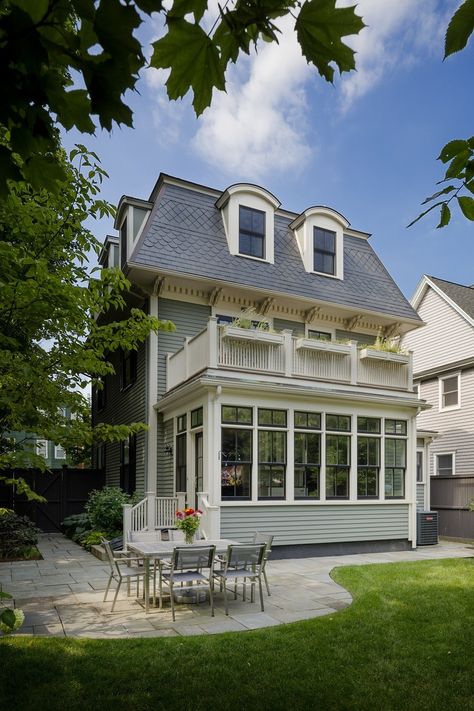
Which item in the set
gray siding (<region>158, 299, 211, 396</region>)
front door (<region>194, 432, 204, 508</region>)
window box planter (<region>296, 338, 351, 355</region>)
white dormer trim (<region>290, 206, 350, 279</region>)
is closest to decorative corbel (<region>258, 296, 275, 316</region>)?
gray siding (<region>158, 299, 211, 396</region>)

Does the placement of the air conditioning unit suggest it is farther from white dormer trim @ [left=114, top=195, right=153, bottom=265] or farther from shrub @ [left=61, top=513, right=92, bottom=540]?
white dormer trim @ [left=114, top=195, right=153, bottom=265]

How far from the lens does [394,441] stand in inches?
535

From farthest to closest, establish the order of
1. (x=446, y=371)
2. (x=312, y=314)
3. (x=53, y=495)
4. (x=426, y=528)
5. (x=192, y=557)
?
(x=446, y=371) < (x=53, y=495) < (x=312, y=314) < (x=426, y=528) < (x=192, y=557)

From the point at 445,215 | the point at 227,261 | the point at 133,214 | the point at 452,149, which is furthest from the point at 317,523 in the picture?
the point at 452,149

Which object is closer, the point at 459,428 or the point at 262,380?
the point at 262,380

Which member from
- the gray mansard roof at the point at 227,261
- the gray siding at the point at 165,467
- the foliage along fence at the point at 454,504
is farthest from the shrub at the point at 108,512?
the foliage along fence at the point at 454,504

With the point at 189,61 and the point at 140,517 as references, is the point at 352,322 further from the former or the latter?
the point at 189,61

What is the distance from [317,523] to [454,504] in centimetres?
643

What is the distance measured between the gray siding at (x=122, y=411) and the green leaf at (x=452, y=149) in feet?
39.1

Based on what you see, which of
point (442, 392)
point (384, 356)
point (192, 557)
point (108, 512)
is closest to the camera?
point (192, 557)

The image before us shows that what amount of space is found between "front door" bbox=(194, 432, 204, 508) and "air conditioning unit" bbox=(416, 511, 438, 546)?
235 inches

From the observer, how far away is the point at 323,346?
12.7m

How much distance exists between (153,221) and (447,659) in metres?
11.2

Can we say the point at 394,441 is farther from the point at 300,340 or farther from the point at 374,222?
the point at 374,222
